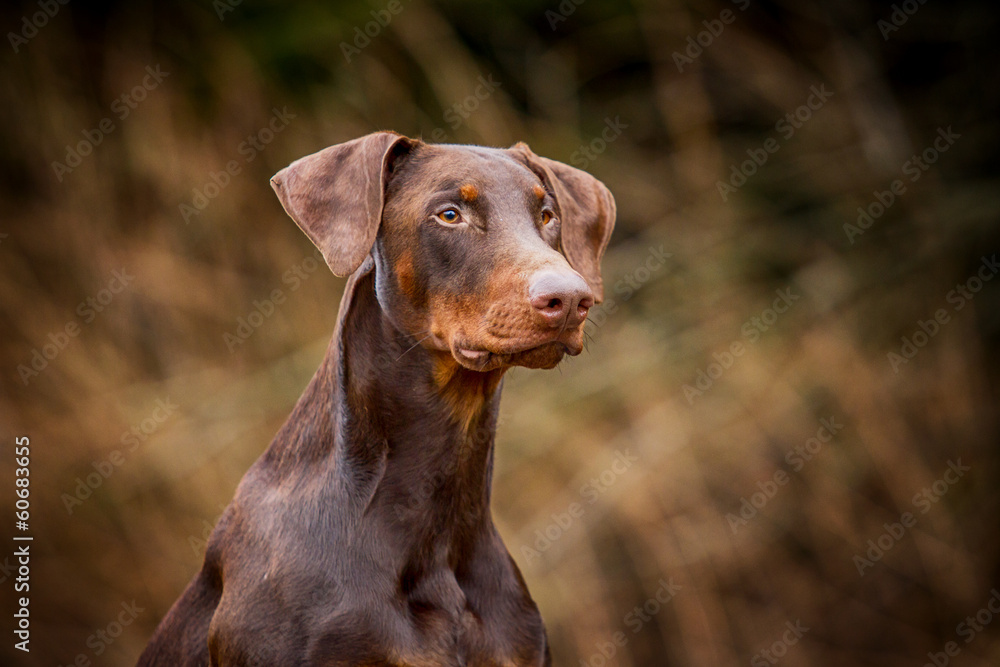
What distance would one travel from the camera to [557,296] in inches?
94.6

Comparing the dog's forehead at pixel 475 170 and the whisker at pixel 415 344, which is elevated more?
the dog's forehead at pixel 475 170

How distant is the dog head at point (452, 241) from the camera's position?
248 centimetres

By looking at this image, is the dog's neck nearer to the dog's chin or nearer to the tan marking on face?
the dog's chin

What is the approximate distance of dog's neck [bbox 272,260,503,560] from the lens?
2732 millimetres

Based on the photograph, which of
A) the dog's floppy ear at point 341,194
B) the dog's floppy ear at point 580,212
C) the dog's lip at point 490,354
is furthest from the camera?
the dog's floppy ear at point 580,212

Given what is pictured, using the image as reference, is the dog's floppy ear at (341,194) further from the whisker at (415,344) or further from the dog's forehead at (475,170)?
the whisker at (415,344)

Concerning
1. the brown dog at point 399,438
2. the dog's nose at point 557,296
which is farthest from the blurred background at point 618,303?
the dog's nose at point 557,296

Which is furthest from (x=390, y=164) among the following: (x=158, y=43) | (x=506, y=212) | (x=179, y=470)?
(x=158, y=43)

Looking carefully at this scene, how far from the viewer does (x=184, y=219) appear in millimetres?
7012

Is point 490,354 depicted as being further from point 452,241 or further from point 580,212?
point 580,212

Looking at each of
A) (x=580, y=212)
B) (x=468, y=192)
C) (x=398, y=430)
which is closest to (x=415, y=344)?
(x=398, y=430)

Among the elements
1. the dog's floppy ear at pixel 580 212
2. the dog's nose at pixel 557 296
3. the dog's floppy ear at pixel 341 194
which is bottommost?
the dog's floppy ear at pixel 580 212

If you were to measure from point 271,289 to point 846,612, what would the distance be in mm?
4473

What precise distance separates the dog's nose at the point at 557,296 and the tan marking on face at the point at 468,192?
40 centimetres
